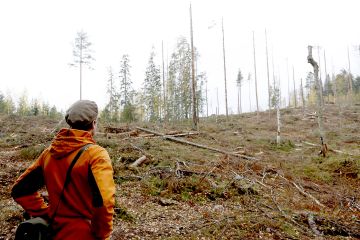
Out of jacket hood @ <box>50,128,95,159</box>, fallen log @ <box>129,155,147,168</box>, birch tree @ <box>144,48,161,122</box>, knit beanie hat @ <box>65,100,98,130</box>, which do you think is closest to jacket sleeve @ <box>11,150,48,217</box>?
jacket hood @ <box>50,128,95,159</box>

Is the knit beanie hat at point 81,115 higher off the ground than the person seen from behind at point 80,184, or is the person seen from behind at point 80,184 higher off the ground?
the knit beanie hat at point 81,115

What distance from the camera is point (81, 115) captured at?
8.71ft

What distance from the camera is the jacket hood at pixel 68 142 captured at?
2.53 metres

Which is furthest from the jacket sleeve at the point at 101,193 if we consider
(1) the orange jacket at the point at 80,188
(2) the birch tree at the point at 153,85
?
(2) the birch tree at the point at 153,85

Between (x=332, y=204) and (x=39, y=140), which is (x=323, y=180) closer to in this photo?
(x=332, y=204)

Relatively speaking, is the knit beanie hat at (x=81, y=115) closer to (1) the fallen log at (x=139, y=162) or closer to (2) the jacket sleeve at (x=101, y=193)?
(2) the jacket sleeve at (x=101, y=193)

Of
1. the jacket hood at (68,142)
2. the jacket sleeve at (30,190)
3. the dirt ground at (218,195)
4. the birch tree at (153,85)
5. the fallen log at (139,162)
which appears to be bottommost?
the dirt ground at (218,195)

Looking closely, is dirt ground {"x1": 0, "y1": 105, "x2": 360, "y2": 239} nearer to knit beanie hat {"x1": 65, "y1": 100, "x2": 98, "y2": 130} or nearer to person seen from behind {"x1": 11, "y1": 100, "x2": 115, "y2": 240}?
person seen from behind {"x1": 11, "y1": 100, "x2": 115, "y2": 240}

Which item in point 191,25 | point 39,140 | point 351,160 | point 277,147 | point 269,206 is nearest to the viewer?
point 269,206

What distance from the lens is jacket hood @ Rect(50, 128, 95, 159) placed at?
2.53m

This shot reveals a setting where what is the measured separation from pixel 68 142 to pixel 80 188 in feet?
1.41

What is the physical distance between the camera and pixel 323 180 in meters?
12.5

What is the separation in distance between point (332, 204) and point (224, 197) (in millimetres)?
3641

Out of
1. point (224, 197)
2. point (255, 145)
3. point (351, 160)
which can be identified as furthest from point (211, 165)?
point (255, 145)
